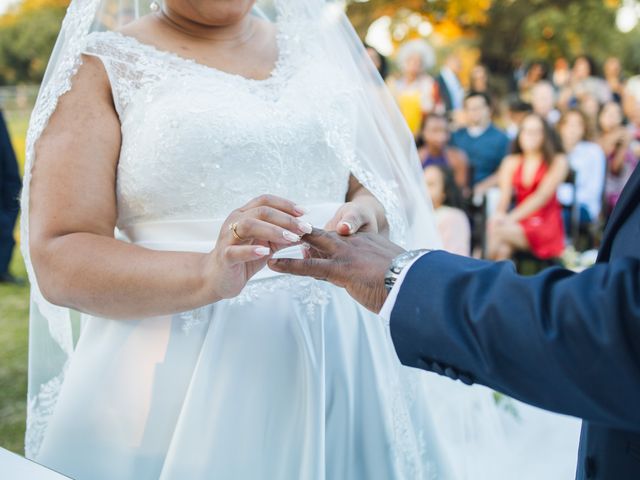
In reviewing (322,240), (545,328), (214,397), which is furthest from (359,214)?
(545,328)

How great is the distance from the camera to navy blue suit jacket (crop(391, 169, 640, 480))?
102 centimetres

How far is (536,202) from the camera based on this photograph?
20.4 ft

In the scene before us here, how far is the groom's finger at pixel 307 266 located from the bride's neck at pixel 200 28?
2.47 feet

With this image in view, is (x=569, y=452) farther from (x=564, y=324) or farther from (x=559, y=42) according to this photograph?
(x=559, y=42)

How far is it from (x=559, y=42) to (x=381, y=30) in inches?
470

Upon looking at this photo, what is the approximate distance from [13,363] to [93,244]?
372 cm

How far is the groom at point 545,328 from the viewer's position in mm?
1021

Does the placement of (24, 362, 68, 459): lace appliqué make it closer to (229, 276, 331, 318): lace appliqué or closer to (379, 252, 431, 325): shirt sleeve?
(229, 276, 331, 318): lace appliqué

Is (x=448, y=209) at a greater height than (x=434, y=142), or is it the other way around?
(x=434, y=142)

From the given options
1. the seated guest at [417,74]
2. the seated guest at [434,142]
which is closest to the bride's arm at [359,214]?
the seated guest at [434,142]

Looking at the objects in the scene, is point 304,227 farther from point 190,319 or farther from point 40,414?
point 40,414

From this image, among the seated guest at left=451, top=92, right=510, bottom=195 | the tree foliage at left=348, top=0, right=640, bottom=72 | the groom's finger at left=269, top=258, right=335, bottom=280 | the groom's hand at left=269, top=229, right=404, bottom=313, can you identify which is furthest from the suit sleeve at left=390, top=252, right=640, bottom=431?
the tree foliage at left=348, top=0, right=640, bottom=72

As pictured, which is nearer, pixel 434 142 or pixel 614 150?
pixel 434 142

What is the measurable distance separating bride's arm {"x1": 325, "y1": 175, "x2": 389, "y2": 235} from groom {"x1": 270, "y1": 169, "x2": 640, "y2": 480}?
21 centimetres
